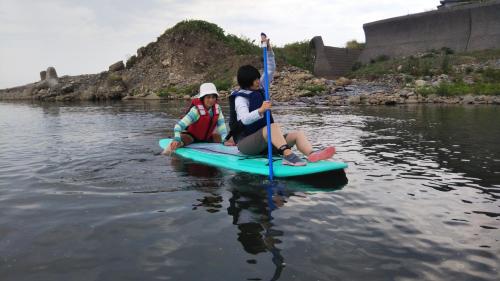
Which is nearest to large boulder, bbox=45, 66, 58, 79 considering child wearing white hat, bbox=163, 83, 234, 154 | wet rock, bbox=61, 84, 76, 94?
wet rock, bbox=61, 84, 76, 94

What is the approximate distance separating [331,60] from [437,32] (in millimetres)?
8884

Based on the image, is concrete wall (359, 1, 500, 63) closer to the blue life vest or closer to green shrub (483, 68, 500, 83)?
green shrub (483, 68, 500, 83)

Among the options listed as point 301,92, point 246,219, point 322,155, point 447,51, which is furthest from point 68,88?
point 246,219

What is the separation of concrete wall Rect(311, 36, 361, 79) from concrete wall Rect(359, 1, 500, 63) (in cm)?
195

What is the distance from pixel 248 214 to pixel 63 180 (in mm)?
3458

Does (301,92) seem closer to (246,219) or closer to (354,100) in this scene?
(354,100)

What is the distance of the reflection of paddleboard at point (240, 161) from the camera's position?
253 inches

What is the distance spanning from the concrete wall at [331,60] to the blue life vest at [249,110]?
29874 millimetres

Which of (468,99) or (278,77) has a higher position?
(278,77)

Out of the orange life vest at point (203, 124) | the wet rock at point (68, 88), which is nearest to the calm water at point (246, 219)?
the orange life vest at point (203, 124)

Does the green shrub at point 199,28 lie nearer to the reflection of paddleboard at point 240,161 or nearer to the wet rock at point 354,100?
the wet rock at point 354,100

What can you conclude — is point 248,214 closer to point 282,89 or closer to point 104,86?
point 282,89

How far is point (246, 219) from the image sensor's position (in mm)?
4832

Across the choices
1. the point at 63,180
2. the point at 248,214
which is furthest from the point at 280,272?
the point at 63,180
